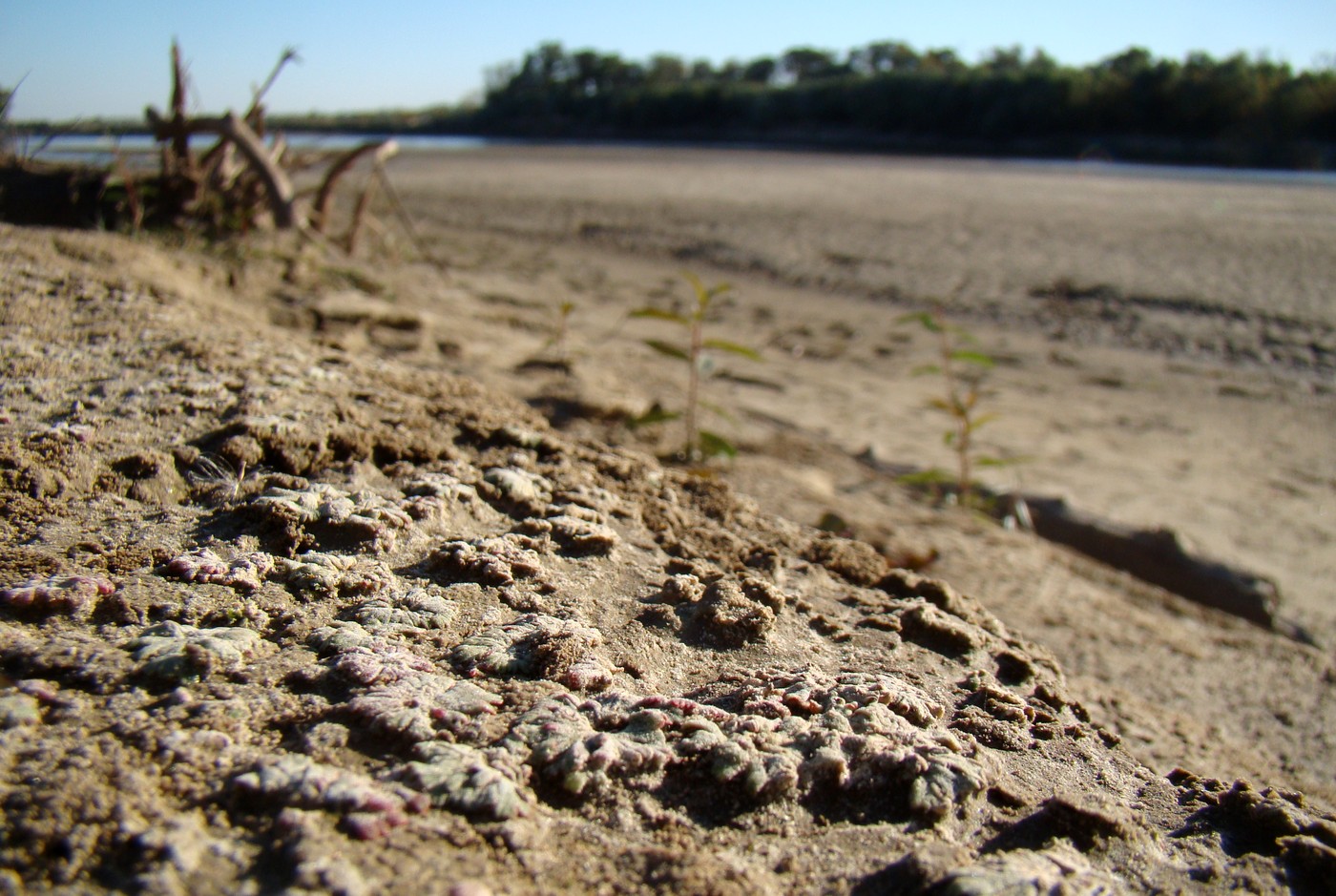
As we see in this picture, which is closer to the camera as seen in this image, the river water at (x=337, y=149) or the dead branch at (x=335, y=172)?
the river water at (x=337, y=149)

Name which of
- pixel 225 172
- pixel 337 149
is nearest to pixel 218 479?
pixel 225 172

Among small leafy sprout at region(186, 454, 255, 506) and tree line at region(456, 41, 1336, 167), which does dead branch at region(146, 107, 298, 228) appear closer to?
small leafy sprout at region(186, 454, 255, 506)

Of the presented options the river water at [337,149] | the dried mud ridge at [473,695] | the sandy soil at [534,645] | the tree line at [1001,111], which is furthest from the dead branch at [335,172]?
the tree line at [1001,111]

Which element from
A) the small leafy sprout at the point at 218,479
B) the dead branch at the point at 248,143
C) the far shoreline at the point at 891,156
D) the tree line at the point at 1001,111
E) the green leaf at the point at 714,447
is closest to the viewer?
the small leafy sprout at the point at 218,479

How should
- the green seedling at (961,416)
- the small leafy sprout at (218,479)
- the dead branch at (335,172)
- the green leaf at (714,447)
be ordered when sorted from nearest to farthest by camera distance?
the small leafy sprout at (218,479), the green leaf at (714,447), the green seedling at (961,416), the dead branch at (335,172)

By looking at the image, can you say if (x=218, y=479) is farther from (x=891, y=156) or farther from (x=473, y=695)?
(x=891, y=156)

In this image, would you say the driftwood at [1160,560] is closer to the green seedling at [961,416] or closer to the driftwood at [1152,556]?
the driftwood at [1152,556]

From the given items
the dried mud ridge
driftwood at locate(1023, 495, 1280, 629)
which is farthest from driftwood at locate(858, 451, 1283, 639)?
the dried mud ridge
